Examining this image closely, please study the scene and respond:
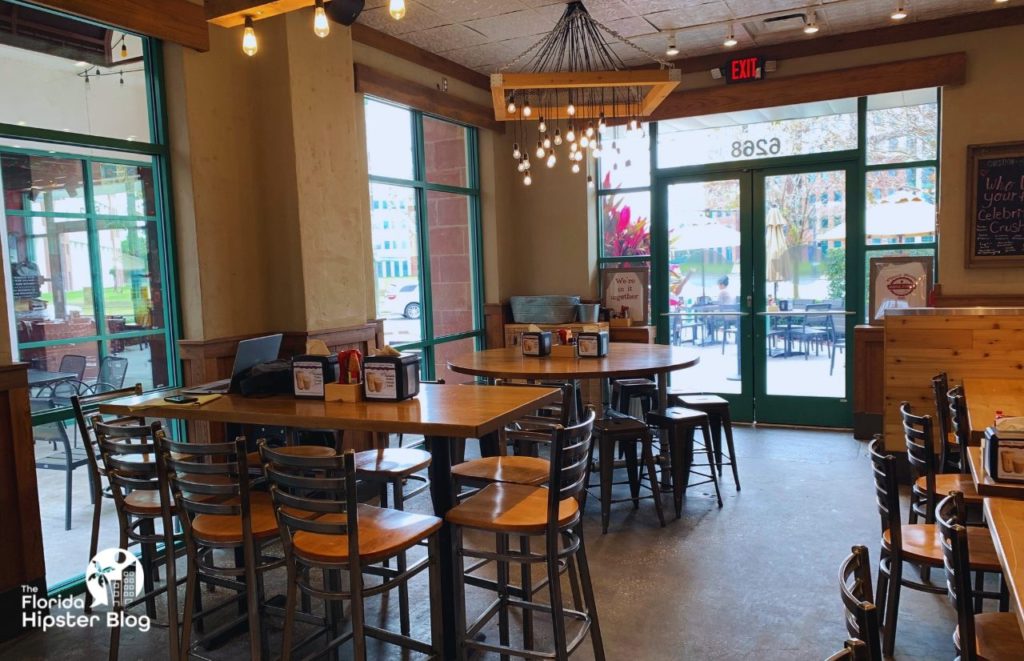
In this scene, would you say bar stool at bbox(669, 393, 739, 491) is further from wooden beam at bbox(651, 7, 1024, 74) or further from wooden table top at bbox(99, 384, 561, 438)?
wooden beam at bbox(651, 7, 1024, 74)

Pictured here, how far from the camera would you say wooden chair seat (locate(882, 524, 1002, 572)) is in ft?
7.48

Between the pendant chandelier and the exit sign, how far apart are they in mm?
931

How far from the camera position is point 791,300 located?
6480 mm

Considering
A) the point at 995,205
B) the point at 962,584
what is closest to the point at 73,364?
the point at 962,584

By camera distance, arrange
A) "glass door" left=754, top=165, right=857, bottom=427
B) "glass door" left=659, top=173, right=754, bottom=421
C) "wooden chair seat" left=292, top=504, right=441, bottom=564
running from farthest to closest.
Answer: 1. "glass door" left=659, top=173, right=754, bottom=421
2. "glass door" left=754, top=165, right=857, bottom=427
3. "wooden chair seat" left=292, top=504, right=441, bottom=564

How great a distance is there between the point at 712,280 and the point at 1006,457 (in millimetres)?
4710

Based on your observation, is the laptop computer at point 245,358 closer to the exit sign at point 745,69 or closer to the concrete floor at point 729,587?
the concrete floor at point 729,587

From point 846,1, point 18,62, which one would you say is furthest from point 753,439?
point 18,62

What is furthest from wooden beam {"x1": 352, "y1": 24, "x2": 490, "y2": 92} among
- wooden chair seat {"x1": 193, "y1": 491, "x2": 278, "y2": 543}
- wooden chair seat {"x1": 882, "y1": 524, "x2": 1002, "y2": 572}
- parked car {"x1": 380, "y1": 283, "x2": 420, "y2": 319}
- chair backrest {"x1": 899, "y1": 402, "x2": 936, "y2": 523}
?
wooden chair seat {"x1": 882, "y1": 524, "x2": 1002, "y2": 572}

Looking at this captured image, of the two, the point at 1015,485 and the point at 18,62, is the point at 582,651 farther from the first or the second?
the point at 18,62

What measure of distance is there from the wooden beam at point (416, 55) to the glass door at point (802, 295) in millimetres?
2692

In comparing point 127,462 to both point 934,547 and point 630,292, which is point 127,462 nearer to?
point 934,547

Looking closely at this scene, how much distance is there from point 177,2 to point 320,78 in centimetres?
90

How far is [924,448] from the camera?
9.14 ft
